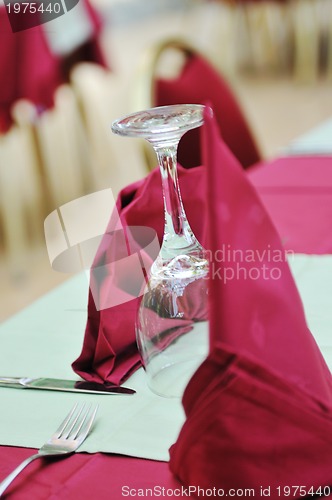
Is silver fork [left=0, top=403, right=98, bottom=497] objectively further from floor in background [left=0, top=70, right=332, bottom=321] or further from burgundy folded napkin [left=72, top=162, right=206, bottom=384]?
floor in background [left=0, top=70, right=332, bottom=321]

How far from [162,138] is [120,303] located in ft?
0.76

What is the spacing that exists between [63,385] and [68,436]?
97 millimetres

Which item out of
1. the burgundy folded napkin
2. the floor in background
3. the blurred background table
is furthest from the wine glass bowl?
the floor in background

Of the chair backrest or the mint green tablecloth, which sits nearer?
the mint green tablecloth

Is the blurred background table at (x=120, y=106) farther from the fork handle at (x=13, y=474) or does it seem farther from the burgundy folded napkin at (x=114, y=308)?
the fork handle at (x=13, y=474)

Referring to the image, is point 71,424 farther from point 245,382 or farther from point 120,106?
point 120,106

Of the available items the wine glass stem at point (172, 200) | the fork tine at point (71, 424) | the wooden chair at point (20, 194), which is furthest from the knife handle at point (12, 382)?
the wooden chair at point (20, 194)

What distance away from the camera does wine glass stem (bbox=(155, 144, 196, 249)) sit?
2.13 feet

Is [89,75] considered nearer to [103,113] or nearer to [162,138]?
[103,113]

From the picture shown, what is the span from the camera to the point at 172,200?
0.66 m

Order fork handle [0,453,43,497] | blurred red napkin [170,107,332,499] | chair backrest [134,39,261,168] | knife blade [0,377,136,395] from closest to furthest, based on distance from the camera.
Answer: blurred red napkin [170,107,332,499]
fork handle [0,453,43,497]
knife blade [0,377,136,395]
chair backrest [134,39,261,168]

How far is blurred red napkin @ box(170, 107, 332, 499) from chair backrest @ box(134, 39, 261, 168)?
1132mm

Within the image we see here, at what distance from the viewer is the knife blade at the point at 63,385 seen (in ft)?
2.49

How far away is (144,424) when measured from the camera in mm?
697
